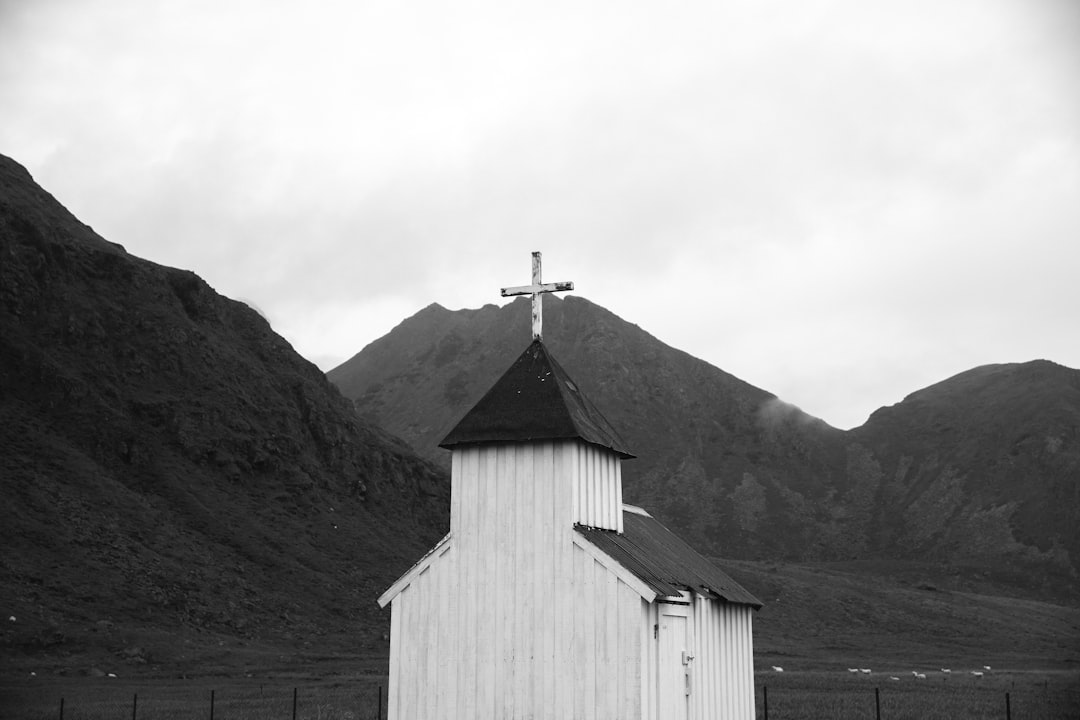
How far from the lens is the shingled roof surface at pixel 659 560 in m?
20.5

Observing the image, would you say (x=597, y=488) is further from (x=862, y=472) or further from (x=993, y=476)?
(x=862, y=472)

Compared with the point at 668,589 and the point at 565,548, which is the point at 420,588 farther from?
the point at 668,589

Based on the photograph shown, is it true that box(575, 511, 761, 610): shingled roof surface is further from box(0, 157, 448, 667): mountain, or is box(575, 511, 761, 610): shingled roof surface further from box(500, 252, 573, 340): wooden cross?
box(0, 157, 448, 667): mountain

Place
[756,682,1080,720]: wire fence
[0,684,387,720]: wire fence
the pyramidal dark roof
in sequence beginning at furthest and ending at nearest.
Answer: [756,682,1080,720]: wire fence < [0,684,387,720]: wire fence < the pyramidal dark roof

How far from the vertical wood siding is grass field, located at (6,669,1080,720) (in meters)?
9.92

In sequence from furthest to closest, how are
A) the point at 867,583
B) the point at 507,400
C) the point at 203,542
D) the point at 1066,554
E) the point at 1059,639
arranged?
the point at 1066,554 → the point at 867,583 → the point at 1059,639 → the point at 203,542 → the point at 507,400

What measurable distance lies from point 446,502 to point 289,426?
1799 cm

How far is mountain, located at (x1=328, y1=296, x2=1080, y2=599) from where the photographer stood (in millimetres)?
148250

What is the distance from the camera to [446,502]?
108 metres

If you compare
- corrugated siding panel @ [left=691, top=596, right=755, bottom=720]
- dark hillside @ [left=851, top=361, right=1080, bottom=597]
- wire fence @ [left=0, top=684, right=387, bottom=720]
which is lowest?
wire fence @ [left=0, top=684, right=387, bottom=720]

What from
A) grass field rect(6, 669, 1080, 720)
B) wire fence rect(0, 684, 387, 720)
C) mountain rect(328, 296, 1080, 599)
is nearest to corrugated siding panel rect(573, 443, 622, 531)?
grass field rect(6, 669, 1080, 720)

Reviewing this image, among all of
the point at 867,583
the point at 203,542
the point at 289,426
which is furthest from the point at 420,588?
the point at 867,583

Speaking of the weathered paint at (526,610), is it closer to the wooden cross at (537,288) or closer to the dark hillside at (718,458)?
the wooden cross at (537,288)

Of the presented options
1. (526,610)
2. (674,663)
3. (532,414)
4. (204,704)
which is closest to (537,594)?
(526,610)
